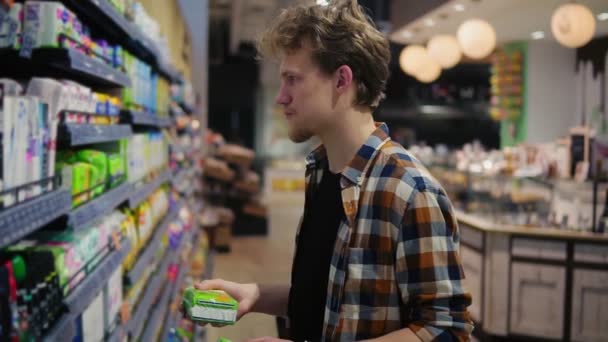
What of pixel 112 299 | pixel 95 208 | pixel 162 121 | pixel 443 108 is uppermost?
pixel 443 108

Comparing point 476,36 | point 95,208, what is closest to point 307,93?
point 95,208

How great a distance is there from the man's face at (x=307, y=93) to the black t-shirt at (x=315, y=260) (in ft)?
0.52

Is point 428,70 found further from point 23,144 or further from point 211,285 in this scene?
point 23,144

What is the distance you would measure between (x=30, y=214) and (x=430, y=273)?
0.85 metres

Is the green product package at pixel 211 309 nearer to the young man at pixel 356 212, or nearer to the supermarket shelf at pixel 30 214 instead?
the young man at pixel 356 212

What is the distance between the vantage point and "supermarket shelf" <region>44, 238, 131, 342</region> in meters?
1.46

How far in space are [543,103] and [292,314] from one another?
7.55m

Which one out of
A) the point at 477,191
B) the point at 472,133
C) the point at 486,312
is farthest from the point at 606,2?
the point at 472,133

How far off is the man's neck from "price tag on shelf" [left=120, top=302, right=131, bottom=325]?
129cm

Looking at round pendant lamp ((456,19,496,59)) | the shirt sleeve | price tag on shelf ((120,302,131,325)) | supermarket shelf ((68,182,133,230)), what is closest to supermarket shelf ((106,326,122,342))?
price tag on shelf ((120,302,131,325))

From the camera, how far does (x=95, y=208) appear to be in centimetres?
192

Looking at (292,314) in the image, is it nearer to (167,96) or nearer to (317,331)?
(317,331)

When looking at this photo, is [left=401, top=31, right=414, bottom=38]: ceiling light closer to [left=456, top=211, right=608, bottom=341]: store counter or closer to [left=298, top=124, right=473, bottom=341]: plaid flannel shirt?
[left=456, top=211, right=608, bottom=341]: store counter

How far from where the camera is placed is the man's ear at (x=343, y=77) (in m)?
1.48
